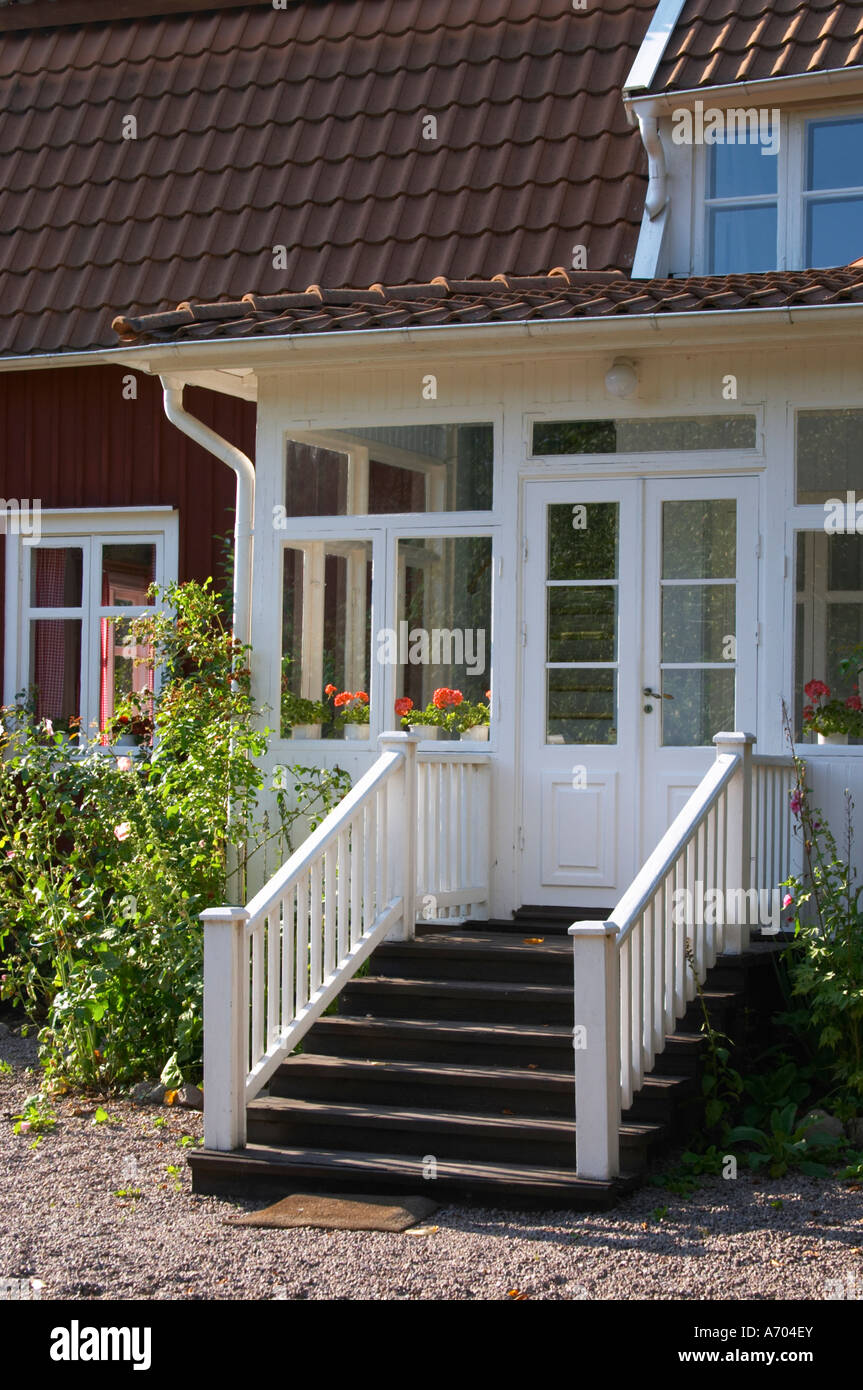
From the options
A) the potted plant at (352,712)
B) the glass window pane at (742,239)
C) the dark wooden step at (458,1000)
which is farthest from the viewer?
the glass window pane at (742,239)

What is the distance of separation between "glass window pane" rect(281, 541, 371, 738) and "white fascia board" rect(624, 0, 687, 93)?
10.6 feet

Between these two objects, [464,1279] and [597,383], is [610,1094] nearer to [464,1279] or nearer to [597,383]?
[464,1279]

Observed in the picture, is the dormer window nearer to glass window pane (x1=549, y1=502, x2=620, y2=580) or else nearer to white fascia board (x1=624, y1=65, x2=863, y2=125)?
white fascia board (x1=624, y1=65, x2=863, y2=125)

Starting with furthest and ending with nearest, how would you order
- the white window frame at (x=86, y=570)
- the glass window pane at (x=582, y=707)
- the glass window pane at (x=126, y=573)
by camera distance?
the glass window pane at (x=126, y=573) → the white window frame at (x=86, y=570) → the glass window pane at (x=582, y=707)

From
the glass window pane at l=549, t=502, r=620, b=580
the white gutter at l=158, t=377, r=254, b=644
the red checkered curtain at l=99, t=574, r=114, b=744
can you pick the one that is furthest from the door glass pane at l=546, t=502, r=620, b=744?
the red checkered curtain at l=99, t=574, r=114, b=744

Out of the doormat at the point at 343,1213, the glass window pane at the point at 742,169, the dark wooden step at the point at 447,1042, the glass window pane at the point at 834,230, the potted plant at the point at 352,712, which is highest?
the glass window pane at the point at 742,169

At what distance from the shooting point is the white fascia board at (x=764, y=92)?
9.23 metres

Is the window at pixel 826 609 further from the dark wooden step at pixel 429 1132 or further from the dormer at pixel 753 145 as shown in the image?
the dark wooden step at pixel 429 1132

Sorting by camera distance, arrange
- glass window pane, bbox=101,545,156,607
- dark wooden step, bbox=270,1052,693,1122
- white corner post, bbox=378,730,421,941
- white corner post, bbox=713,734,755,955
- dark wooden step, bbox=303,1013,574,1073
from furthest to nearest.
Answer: glass window pane, bbox=101,545,156,607 < white corner post, bbox=378,730,421,941 < white corner post, bbox=713,734,755,955 < dark wooden step, bbox=303,1013,574,1073 < dark wooden step, bbox=270,1052,693,1122

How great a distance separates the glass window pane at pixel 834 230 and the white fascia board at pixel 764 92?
23.6 inches

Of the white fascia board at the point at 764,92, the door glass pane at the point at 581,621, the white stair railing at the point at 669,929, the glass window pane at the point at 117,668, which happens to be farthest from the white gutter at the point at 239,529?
the white fascia board at the point at 764,92

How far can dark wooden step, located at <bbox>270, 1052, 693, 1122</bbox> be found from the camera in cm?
670

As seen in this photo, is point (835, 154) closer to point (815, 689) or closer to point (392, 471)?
point (392, 471)

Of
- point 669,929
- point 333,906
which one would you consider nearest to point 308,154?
point 333,906
